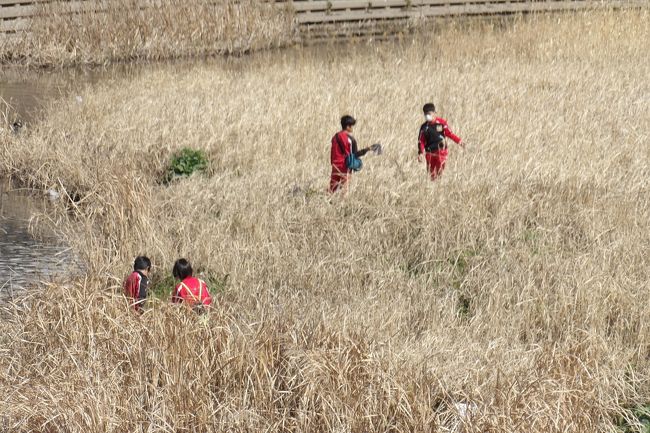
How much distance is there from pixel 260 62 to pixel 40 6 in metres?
4.92

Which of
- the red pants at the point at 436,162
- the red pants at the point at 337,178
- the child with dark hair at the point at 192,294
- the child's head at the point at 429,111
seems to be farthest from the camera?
the red pants at the point at 436,162

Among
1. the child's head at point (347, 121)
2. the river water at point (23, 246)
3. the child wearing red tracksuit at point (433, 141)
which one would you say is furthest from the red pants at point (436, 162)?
the river water at point (23, 246)

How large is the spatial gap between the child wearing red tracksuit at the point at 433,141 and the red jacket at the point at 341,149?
95cm

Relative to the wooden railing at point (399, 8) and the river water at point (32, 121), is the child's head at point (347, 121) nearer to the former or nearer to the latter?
the river water at point (32, 121)

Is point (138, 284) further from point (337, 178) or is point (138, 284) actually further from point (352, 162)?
point (337, 178)

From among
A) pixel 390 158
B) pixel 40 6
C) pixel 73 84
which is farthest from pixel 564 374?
pixel 40 6

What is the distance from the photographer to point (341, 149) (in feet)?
36.5

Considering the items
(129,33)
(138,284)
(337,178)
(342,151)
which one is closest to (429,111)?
(342,151)

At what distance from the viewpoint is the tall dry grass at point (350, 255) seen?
21.7 feet

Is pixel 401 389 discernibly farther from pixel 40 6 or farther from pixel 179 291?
pixel 40 6

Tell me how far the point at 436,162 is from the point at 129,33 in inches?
467

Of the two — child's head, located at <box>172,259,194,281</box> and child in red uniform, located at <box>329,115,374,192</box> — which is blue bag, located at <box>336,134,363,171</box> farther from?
child's head, located at <box>172,259,194,281</box>

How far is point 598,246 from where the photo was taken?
959 centimetres

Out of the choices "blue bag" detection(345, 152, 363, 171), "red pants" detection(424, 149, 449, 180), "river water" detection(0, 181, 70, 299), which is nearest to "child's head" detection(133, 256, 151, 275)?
"river water" detection(0, 181, 70, 299)
